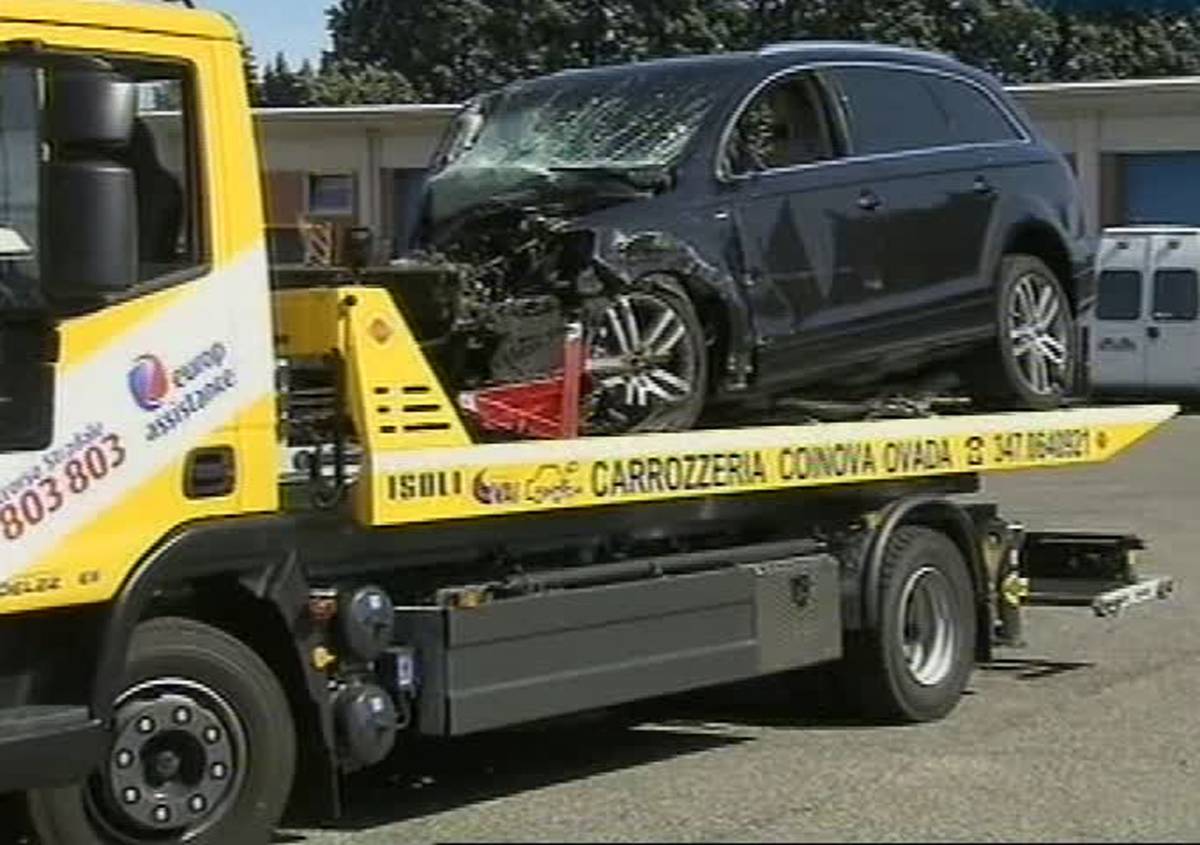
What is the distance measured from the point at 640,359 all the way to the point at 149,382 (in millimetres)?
2497

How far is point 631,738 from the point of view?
32.4 ft

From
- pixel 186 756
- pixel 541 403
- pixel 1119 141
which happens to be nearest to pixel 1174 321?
pixel 1119 141

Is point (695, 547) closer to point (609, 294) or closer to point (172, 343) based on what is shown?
point (609, 294)

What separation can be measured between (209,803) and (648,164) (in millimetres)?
3328

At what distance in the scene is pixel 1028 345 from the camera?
10.9 metres

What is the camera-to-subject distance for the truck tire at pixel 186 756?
266 inches

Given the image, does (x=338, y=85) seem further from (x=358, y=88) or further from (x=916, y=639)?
(x=916, y=639)

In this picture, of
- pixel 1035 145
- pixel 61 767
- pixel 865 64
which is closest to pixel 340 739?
pixel 61 767

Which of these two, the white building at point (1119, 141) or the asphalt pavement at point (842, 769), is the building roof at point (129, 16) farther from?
the white building at point (1119, 141)

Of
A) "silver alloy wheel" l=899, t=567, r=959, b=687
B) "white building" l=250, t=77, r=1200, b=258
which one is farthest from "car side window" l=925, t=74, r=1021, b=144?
"white building" l=250, t=77, r=1200, b=258

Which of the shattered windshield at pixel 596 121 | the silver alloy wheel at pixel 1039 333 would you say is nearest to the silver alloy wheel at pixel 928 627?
the silver alloy wheel at pixel 1039 333

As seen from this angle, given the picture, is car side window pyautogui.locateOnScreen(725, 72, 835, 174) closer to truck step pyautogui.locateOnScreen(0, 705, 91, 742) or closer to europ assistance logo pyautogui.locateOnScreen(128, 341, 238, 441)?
europ assistance logo pyautogui.locateOnScreen(128, 341, 238, 441)

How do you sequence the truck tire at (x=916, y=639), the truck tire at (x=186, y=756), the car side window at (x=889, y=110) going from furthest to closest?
the car side window at (x=889, y=110) < the truck tire at (x=916, y=639) < the truck tire at (x=186, y=756)

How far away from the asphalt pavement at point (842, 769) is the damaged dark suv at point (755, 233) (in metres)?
1.36
